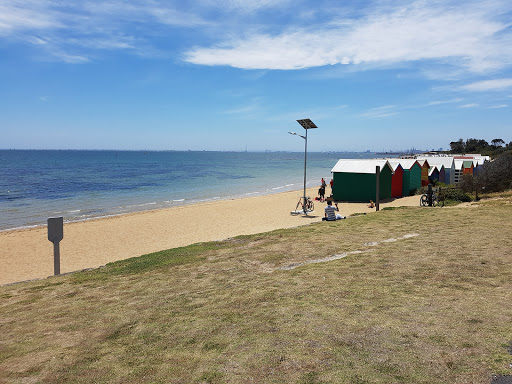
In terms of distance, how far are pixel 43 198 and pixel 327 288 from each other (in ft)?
126

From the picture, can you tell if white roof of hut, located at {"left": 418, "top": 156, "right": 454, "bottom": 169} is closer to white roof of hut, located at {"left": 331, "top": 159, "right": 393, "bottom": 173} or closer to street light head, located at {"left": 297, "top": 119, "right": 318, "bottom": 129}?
white roof of hut, located at {"left": 331, "top": 159, "right": 393, "bottom": 173}

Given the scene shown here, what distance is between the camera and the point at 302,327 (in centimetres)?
467

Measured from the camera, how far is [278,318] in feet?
16.5

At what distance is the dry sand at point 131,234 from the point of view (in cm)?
1479

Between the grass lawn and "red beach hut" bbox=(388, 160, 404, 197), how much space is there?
20.2 metres

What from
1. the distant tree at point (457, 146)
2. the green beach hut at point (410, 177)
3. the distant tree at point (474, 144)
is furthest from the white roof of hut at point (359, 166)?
the distant tree at point (457, 146)

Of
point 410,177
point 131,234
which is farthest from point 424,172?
point 131,234

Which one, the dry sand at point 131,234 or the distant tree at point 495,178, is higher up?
the distant tree at point 495,178

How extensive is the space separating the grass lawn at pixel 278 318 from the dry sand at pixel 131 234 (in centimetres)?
651

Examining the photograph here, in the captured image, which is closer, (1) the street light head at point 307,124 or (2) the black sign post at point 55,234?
(2) the black sign post at point 55,234

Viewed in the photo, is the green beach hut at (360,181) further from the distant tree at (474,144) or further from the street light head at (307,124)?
the distant tree at (474,144)

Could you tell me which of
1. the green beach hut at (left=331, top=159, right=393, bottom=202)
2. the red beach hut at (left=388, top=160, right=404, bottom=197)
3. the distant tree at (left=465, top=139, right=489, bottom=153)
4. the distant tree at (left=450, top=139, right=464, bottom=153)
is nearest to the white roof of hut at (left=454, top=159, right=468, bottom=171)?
the red beach hut at (left=388, top=160, right=404, bottom=197)

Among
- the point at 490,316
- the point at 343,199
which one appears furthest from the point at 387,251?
the point at 343,199

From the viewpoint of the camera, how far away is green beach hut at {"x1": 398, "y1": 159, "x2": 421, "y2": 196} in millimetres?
30422
